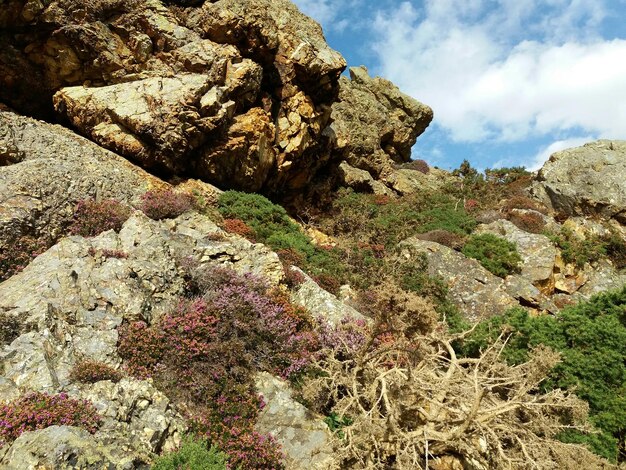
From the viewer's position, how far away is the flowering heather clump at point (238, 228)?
13.9 meters

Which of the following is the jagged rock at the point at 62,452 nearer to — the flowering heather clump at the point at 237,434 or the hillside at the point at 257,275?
the hillside at the point at 257,275

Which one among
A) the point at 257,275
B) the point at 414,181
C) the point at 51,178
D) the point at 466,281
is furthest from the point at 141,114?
the point at 414,181

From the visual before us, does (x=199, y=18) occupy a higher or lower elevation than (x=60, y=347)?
higher

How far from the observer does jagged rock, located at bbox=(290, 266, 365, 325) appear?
10688mm

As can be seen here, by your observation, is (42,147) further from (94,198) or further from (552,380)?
(552,380)

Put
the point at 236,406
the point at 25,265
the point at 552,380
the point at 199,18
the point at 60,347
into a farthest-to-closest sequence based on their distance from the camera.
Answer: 1. the point at 199,18
2. the point at 25,265
3. the point at 552,380
4. the point at 236,406
5. the point at 60,347

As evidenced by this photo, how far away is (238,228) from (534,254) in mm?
12153

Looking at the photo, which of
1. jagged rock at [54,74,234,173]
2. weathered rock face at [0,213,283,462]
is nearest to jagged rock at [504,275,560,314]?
weathered rock face at [0,213,283,462]

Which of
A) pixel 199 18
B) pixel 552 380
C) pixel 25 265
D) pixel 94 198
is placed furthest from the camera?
pixel 199 18

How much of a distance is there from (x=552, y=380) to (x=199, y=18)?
1676 cm

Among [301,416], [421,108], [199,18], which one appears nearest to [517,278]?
[301,416]

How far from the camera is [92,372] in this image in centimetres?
657

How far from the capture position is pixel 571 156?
75.7 ft

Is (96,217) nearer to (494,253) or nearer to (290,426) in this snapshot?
(290,426)
